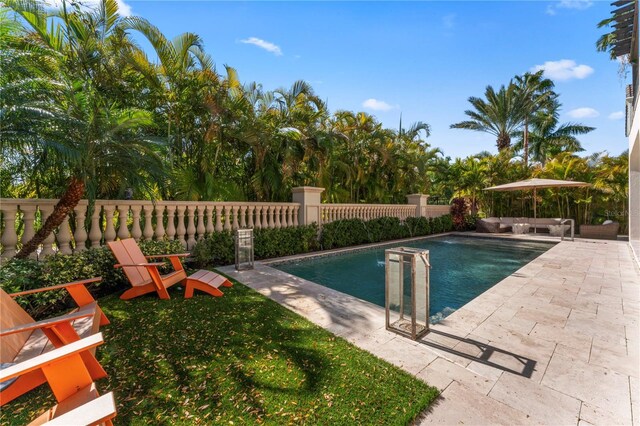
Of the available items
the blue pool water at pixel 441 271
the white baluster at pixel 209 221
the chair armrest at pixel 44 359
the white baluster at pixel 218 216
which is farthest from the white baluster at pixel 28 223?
the blue pool water at pixel 441 271

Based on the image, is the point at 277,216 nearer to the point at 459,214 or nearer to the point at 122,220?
the point at 122,220

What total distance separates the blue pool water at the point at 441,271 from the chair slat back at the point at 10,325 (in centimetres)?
458

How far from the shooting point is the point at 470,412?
2139mm

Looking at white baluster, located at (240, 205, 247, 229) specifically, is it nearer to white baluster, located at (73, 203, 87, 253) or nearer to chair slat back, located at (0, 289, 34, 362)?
white baluster, located at (73, 203, 87, 253)

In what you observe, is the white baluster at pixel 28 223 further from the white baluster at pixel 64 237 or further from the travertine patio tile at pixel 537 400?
the travertine patio tile at pixel 537 400

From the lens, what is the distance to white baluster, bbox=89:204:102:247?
522cm

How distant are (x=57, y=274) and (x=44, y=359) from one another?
3352mm

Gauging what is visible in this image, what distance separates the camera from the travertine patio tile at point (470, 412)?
2051 millimetres

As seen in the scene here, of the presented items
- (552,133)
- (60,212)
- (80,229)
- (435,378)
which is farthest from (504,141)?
(60,212)

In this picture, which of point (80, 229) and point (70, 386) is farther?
point (80, 229)

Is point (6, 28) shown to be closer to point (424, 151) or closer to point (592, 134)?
point (424, 151)

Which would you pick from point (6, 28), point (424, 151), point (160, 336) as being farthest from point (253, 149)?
point (424, 151)

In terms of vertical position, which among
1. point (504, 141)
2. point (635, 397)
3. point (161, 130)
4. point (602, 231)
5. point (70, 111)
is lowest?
point (635, 397)

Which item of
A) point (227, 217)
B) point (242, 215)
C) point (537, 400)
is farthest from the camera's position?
point (242, 215)
